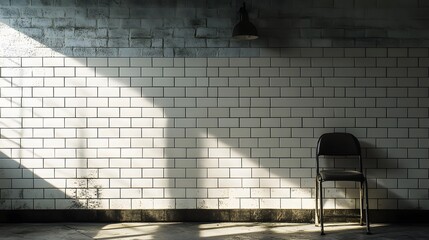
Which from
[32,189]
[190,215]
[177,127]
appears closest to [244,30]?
[177,127]

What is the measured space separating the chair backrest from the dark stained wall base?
675 millimetres

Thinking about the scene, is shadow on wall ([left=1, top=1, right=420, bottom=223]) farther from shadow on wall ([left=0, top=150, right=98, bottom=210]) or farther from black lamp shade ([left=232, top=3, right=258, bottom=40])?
black lamp shade ([left=232, top=3, right=258, bottom=40])

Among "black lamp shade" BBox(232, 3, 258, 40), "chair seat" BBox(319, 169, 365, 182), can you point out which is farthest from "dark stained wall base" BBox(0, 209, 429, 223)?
"black lamp shade" BBox(232, 3, 258, 40)

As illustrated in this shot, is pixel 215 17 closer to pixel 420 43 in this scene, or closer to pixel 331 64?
pixel 331 64

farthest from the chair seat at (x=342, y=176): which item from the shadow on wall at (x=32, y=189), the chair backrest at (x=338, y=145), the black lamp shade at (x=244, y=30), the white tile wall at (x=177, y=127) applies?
the shadow on wall at (x=32, y=189)

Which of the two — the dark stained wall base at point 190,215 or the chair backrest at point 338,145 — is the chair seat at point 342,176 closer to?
the chair backrest at point 338,145

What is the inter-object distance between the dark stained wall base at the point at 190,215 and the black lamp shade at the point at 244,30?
197cm

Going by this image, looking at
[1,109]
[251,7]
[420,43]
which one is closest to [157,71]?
[251,7]

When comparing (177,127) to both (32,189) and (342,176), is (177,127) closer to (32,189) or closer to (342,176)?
(32,189)

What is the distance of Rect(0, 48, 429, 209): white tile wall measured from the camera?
5953 mm

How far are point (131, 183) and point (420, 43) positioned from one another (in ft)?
12.0

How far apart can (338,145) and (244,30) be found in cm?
164

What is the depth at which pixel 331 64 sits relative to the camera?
235 inches

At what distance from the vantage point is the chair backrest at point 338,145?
574 centimetres
